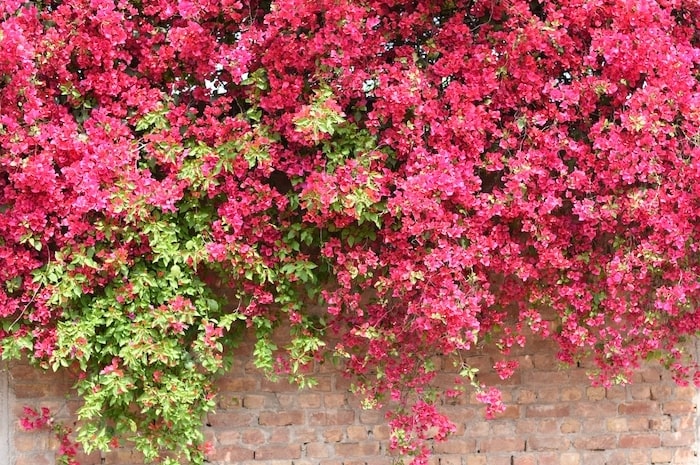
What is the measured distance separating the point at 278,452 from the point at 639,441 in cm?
199

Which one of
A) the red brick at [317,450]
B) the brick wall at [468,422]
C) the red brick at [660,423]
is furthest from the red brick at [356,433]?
the red brick at [660,423]

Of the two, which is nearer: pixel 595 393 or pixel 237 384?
pixel 237 384

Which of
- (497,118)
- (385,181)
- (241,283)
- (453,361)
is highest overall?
(497,118)

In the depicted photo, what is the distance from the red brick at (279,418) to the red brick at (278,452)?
12 cm

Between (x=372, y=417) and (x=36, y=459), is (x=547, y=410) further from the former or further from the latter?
(x=36, y=459)

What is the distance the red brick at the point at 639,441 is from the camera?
4.42m

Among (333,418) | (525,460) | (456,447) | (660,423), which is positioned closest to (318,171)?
(333,418)

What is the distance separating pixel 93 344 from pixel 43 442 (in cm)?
75

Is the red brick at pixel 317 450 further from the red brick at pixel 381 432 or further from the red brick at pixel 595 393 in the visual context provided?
the red brick at pixel 595 393

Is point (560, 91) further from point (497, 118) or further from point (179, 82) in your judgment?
point (179, 82)

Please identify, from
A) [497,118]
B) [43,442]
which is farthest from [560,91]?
[43,442]

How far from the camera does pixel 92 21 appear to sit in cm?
353

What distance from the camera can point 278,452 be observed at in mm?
4199

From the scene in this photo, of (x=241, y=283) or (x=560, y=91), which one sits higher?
(x=560, y=91)
